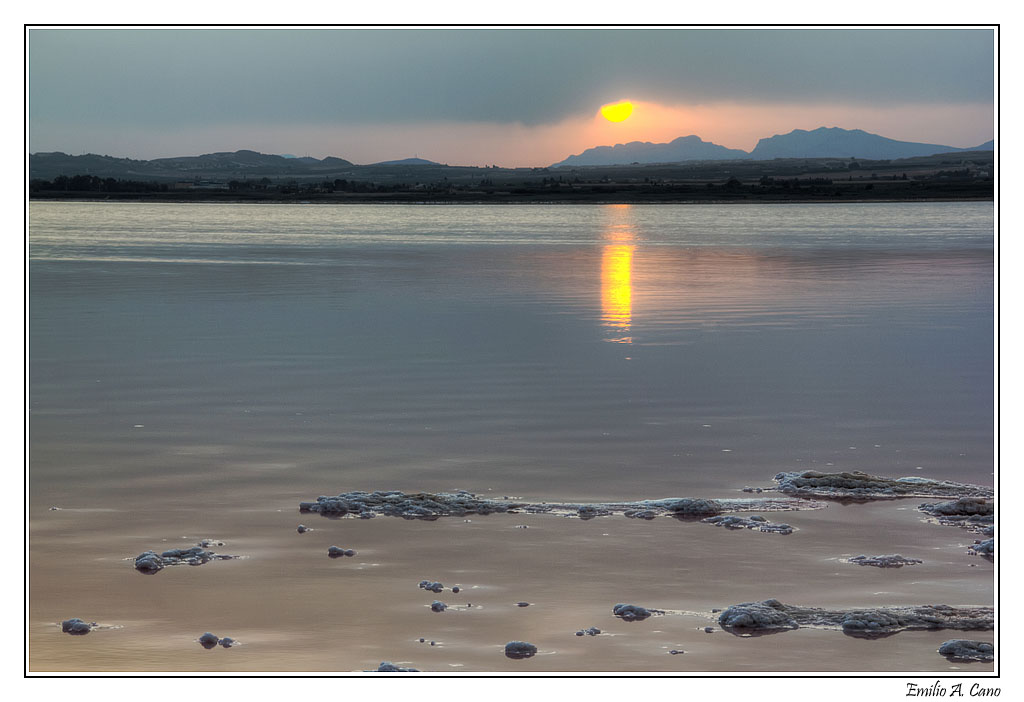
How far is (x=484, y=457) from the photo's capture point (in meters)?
12.0

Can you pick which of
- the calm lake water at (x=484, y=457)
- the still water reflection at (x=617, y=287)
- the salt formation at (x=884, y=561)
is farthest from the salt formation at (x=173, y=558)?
the still water reflection at (x=617, y=287)

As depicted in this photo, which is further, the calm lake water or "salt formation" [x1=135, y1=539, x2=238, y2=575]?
"salt formation" [x1=135, y1=539, x2=238, y2=575]

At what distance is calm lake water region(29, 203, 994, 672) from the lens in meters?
7.79

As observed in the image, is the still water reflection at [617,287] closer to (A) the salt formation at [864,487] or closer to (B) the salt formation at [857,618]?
(A) the salt formation at [864,487]

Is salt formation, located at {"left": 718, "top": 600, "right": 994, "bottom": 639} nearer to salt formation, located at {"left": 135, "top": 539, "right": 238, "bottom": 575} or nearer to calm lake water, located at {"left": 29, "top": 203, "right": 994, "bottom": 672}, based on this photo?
calm lake water, located at {"left": 29, "top": 203, "right": 994, "bottom": 672}

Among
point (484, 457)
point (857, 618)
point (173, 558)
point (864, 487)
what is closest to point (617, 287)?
point (484, 457)

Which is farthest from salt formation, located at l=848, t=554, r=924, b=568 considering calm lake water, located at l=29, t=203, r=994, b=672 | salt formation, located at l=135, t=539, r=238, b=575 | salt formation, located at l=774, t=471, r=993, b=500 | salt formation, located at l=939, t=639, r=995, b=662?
salt formation, located at l=135, t=539, r=238, b=575

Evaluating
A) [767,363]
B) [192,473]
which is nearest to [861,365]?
[767,363]

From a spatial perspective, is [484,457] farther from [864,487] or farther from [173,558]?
[173,558]

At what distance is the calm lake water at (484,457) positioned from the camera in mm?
7793

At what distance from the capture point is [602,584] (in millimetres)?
8523

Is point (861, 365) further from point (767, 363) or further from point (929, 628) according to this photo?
point (929, 628)
